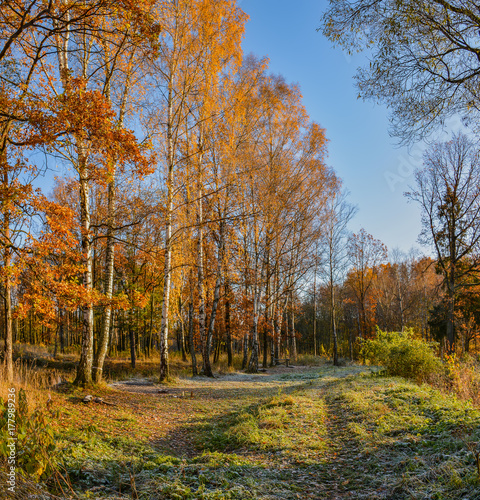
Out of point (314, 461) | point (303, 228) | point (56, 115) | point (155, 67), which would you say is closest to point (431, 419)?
point (314, 461)

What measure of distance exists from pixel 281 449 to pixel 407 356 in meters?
6.84

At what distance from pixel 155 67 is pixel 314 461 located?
1171 centimetres

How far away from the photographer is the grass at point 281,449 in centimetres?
315

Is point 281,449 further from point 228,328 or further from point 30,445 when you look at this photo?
point 228,328

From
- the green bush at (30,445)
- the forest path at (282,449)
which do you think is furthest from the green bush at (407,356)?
the green bush at (30,445)

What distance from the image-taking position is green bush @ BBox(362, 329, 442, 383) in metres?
9.41

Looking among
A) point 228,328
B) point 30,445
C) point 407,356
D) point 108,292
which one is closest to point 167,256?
point 108,292

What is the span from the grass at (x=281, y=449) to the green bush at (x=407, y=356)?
2.45 meters

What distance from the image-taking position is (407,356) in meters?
9.82

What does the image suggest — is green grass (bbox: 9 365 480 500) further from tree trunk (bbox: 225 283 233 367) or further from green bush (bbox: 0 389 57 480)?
tree trunk (bbox: 225 283 233 367)

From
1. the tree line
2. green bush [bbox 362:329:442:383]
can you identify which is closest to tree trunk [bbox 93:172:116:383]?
the tree line

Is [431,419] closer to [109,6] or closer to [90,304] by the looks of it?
[90,304]

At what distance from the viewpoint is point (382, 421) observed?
5.21 metres

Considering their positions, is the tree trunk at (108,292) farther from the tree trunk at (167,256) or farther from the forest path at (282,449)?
the tree trunk at (167,256)
